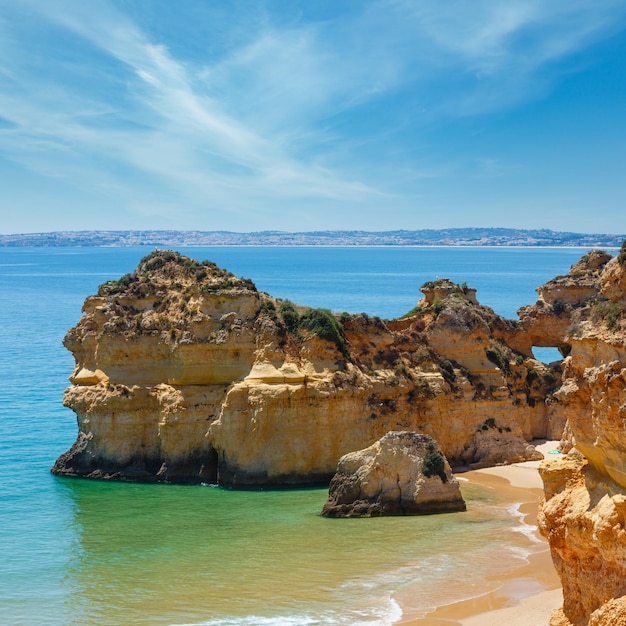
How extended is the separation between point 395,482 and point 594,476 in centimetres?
1502

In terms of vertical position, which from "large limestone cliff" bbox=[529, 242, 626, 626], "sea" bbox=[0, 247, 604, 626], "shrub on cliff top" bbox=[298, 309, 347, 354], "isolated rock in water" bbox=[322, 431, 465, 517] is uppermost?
"shrub on cliff top" bbox=[298, 309, 347, 354]

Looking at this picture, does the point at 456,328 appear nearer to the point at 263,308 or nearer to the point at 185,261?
the point at 263,308

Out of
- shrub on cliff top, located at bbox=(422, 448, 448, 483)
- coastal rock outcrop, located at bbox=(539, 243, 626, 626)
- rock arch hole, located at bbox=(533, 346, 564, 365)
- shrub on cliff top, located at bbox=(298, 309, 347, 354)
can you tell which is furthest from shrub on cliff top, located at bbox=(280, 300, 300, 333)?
rock arch hole, located at bbox=(533, 346, 564, 365)

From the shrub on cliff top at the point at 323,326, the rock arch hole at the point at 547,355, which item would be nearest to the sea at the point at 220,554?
the shrub on cliff top at the point at 323,326

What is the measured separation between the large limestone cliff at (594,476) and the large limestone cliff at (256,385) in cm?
1863

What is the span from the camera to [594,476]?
1475 cm

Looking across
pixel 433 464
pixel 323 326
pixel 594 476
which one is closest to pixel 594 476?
pixel 594 476

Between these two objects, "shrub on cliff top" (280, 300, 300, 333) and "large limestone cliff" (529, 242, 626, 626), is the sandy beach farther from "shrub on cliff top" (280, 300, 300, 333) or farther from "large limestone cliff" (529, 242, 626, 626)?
"shrub on cliff top" (280, 300, 300, 333)

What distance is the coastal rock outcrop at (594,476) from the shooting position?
537 inches

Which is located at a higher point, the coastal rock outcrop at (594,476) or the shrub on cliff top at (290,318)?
the shrub on cliff top at (290,318)

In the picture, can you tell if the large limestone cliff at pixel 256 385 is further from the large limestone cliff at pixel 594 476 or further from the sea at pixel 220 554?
the large limestone cliff at pixel 594 476

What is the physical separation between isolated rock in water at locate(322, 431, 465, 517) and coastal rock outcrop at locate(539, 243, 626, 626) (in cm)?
1289

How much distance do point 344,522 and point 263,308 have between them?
419 inches

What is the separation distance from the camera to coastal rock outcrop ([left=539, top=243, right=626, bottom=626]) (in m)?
13.6
